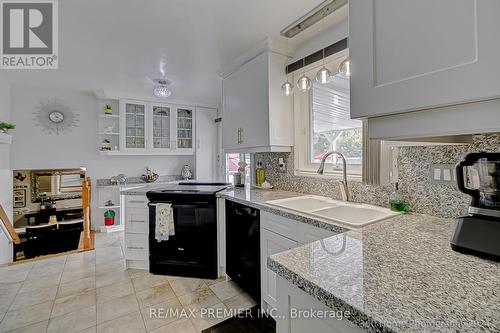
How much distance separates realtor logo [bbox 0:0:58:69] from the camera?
1770 mm

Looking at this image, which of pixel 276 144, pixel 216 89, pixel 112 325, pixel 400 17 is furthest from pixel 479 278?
pixel 216 89

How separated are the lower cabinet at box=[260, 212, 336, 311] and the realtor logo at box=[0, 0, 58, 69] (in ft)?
7.49

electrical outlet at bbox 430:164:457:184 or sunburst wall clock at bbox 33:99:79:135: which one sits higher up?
sunburst wall clock at bbox 33:99:79:135

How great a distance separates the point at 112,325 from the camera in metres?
1.67

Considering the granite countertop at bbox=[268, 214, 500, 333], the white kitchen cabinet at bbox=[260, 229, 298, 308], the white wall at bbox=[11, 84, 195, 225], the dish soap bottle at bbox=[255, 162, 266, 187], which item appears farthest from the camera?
the white wall at bbox=[11, 84, 195, 225]

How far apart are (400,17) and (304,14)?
4.49ft

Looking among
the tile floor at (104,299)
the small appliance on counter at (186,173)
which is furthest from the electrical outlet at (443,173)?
the small appliance on counter at (186,173)

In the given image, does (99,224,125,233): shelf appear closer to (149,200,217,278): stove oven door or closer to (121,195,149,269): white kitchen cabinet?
(121,195,149,269): white kitchen cabinet

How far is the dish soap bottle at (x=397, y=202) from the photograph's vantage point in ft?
4.70

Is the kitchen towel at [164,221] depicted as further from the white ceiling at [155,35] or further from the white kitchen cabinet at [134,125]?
the white kitchen cabinet at [134,125]

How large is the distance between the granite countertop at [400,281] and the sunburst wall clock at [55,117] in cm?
444

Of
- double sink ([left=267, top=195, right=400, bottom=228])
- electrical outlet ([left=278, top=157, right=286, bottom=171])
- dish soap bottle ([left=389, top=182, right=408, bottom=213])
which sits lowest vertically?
double sink ([left=267, top=195, right=400, bottom=228])

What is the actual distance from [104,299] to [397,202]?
246 cm

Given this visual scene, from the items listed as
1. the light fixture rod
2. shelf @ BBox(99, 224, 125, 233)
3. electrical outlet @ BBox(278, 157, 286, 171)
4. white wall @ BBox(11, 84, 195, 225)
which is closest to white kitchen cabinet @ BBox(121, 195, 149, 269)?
electrical outlet @ BBox(278, 157, 286, 171)
